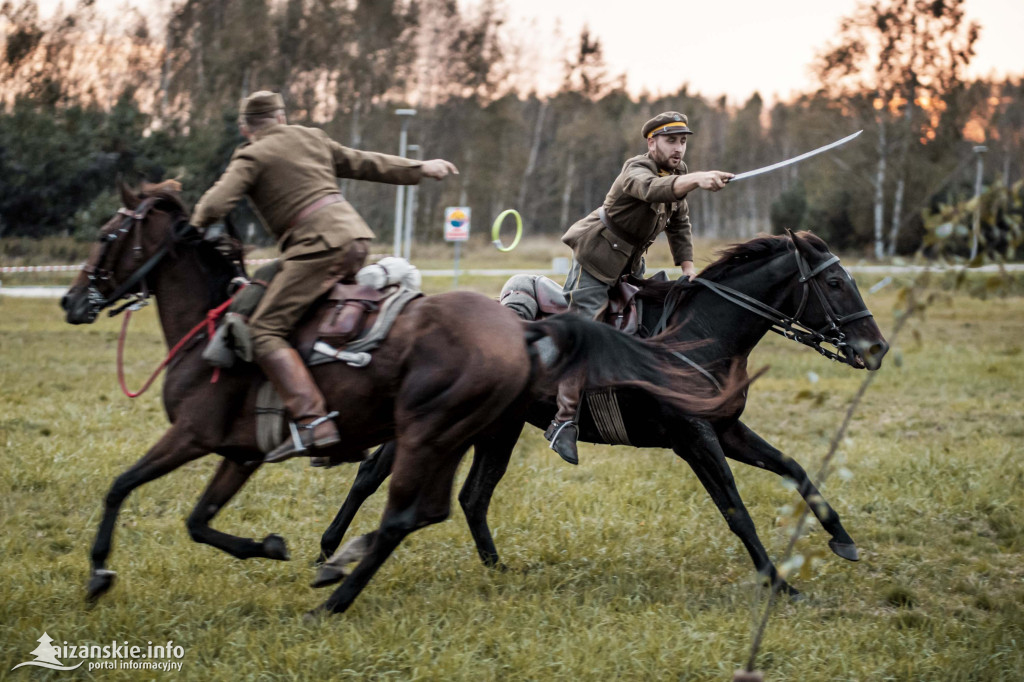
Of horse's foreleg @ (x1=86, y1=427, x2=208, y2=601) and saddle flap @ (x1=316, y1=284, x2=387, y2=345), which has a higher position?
saddle flap @ (x1=316, y1=284, x2=387, y2=345)

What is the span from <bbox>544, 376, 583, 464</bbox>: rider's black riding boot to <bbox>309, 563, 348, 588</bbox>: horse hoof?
1520 millimetres

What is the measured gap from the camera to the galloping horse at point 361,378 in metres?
4.68

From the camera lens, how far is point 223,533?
16.1 ft

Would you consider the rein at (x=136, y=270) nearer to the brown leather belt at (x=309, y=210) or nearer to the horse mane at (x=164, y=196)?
the horse mane at (x=164, y=196)

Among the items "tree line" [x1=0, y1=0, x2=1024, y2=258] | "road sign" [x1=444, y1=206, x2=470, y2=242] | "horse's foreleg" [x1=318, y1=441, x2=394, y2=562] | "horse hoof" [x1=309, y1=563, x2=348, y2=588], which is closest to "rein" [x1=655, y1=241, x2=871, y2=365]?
"horse's foreleg" [x1=318, y1=441, x2=394, y2=562]

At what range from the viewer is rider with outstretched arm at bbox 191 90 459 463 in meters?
4.61

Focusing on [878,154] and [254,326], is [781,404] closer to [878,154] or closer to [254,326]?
[254,326]

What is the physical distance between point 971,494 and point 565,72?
141 ft

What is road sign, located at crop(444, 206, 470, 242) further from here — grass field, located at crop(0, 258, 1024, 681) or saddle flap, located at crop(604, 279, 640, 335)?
saddle flap, located at crop(604, 279, 640, 335)

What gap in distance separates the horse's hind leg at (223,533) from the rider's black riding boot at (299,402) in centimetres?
45

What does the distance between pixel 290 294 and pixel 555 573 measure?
2350 mm

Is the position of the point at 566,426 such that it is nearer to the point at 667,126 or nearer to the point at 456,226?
the point at 667,126

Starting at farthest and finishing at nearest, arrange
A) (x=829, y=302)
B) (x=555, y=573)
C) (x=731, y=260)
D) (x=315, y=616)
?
1. (x=731, y=260)
2. (x=829, y=302)
3. (x=555, y=573)
4. (x=315, y=616)

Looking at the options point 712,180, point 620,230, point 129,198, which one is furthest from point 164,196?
point 712,180
